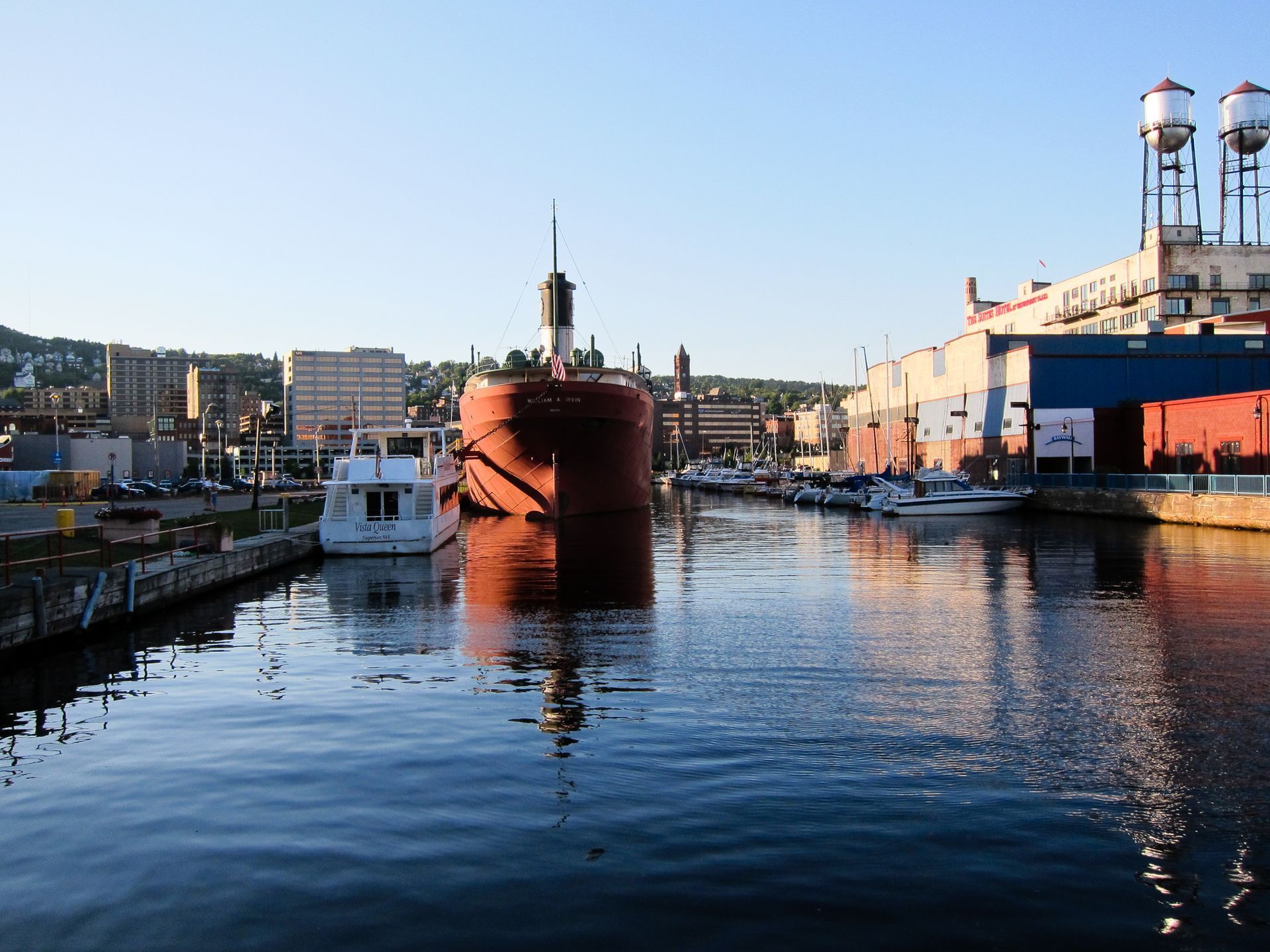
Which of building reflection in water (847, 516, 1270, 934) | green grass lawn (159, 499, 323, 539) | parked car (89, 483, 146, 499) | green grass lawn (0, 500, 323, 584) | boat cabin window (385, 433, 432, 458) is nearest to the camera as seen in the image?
building reflection in water (847, 516, 1270, 934)

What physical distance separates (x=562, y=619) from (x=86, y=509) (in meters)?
30.8

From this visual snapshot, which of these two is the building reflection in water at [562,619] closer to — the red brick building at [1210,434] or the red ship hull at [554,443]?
the red ship hull at [554,443]

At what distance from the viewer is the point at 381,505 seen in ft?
105

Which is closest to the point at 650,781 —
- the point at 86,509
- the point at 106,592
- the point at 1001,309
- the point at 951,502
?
the point at 106,592

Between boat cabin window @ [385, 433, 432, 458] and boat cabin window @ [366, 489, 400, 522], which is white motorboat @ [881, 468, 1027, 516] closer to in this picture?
boat cabin window @ [385, 433, 432, 458]

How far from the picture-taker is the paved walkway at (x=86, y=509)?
99.6ft

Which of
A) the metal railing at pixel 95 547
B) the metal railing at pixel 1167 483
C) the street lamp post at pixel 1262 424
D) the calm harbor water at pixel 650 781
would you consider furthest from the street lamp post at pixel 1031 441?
the metal railing at pixel 95 547

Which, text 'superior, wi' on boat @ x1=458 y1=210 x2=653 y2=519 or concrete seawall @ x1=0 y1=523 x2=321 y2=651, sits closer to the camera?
concrete seawall @ x1=0 y1=523 x2=321 y2=651

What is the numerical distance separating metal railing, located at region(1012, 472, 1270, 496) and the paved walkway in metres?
40.0

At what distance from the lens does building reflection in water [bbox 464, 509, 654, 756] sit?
1219 centimetres

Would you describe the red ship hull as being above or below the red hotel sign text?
below

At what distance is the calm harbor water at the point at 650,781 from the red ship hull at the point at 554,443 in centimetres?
2569

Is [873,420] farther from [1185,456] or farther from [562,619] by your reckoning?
[562,619]

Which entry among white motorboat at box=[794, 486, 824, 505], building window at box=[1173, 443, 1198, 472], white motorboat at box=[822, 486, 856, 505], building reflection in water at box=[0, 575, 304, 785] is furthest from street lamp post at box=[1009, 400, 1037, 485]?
building reflection in water at box=[0, 575, 304, 785]
